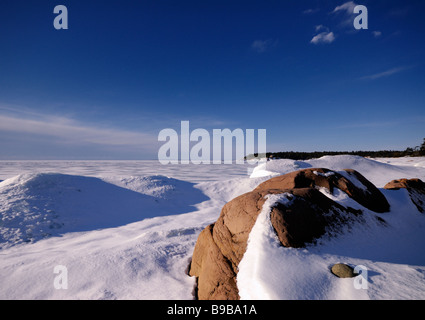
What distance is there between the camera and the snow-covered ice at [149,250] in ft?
6.33

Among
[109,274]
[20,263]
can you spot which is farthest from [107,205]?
[109,274]

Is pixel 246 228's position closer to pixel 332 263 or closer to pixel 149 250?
pixel 332 263

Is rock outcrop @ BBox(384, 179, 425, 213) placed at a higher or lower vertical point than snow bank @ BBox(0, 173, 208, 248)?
higher

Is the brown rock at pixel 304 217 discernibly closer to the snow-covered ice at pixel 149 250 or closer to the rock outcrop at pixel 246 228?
the rock outcrop at pixel 246 228

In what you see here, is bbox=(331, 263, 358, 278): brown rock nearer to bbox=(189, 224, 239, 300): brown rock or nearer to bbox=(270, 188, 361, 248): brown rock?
bbox=(270, 188, 361, 248): brown rock

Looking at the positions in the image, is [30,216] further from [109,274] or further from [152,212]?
[109,274]

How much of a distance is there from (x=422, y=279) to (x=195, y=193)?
852 centimetres

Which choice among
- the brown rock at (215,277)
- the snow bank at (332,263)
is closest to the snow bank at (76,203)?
the brown rock at (215,277)

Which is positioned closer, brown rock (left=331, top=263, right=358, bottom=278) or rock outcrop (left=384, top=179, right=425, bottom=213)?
brown rock (left=331, top=263, right=358, bottom=278)

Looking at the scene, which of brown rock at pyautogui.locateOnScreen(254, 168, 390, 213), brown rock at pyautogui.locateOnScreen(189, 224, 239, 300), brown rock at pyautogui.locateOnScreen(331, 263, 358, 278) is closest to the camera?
brown rock at pyautogui.locateOnScreen(331, 263, 358, 278)

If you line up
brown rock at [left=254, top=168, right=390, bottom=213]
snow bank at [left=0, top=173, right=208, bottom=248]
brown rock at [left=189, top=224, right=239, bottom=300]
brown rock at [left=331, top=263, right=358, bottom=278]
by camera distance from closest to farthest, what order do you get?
brown rock at [left=331, top=263, right=358, bottom=278]
brown rock at [left=189, top=224, right=239, bottom=300]
brown rock at [left=254, top=168, right=390, bottom=213]
snow bank at [left=0, top=173, right=208, bottom=248]

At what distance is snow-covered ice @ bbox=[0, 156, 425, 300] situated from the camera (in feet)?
6.33

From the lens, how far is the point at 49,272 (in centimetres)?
329

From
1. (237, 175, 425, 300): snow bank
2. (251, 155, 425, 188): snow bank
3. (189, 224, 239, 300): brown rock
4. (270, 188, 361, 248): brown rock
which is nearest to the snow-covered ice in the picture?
(237, 175, 425, 300): snow bank
